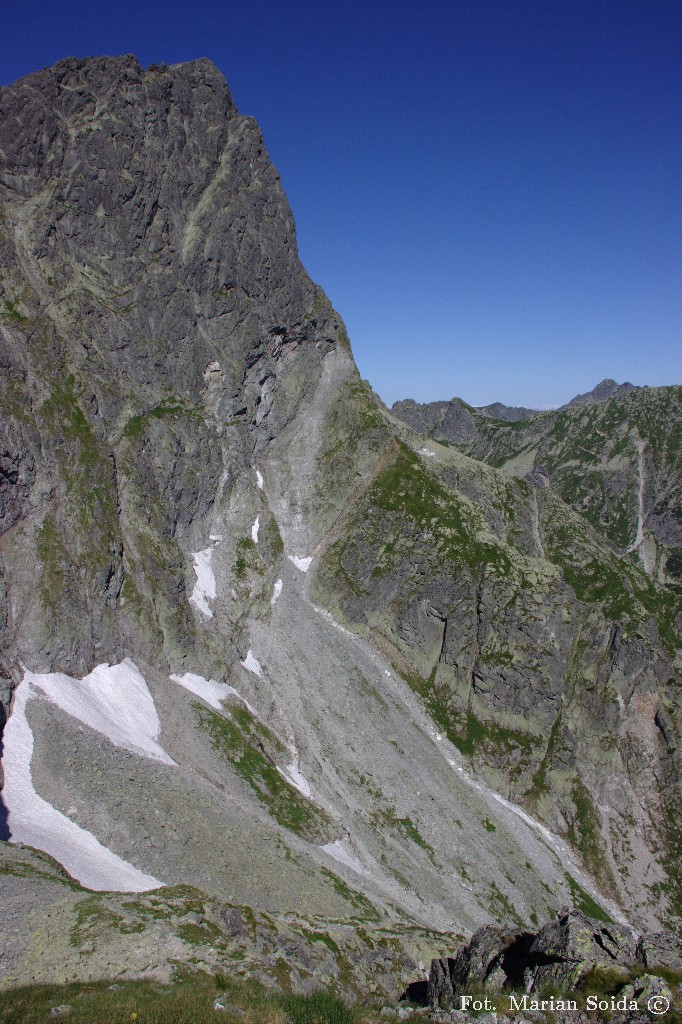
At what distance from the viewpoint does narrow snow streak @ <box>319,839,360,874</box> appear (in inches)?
1988

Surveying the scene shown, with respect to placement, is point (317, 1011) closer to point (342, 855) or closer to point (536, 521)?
point (342, 855)

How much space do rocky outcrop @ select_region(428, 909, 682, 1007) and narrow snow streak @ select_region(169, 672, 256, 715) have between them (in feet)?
130

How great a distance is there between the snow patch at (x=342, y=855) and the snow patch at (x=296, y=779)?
17.1 feet

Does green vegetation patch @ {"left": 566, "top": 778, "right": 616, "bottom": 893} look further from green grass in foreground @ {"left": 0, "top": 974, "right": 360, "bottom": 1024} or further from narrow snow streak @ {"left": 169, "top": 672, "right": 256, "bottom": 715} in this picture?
green grass in foreground @ {"left": 0, "top": 974, "right": 360, "bottom": 1024}

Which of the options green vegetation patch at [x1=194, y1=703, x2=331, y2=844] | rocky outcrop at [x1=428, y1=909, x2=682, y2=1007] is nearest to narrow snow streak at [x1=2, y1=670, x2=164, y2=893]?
green vegetation patch at [x1=194, y1=703, x2=331, y2=844]

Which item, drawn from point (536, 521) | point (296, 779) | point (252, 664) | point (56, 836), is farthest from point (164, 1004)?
point (536, 521)

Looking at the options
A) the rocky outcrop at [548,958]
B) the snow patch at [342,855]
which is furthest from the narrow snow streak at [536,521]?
the rocky outcrop at [548,958]

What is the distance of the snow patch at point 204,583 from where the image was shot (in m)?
71.6

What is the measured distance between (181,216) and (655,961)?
318 ft

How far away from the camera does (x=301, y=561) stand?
89.2 metres

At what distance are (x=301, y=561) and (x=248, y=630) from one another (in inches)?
720

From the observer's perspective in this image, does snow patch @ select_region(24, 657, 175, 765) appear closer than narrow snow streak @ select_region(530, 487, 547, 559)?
Yes

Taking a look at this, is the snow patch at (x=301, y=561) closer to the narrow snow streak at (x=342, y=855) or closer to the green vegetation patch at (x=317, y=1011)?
the narrow snow streak at (x=342, y=855)

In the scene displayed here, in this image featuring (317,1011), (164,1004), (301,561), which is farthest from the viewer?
(301,561)
